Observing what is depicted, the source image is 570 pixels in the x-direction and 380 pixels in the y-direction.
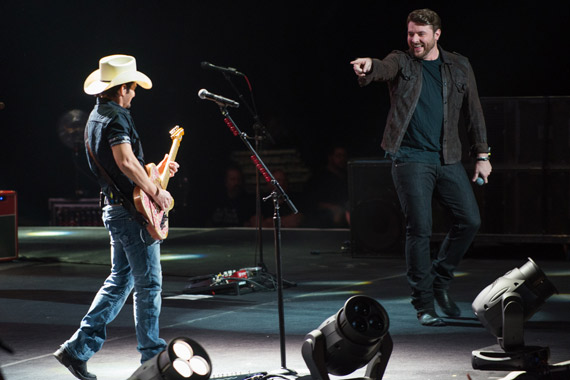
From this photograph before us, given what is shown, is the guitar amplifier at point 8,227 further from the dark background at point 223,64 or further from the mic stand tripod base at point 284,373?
the mic stand tripod base at point 284,373

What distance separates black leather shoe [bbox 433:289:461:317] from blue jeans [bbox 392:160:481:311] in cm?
17

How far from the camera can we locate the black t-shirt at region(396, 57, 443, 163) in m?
5.70

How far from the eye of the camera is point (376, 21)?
12391 mm

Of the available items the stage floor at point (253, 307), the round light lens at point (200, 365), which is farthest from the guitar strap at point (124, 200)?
the round light lens at point (200, 365)

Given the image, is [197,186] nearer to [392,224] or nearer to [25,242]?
[25,242]

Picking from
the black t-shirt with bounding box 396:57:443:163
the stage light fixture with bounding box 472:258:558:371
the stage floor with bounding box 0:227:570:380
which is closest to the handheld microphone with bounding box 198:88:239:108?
the black t-shirt with bounding box 396:57:443:163

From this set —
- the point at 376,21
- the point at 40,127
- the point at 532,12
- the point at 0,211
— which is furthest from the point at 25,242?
the point at 532,12

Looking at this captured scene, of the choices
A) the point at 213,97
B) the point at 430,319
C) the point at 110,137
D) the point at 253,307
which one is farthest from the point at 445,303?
the point at 110,137

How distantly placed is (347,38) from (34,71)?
6038mm

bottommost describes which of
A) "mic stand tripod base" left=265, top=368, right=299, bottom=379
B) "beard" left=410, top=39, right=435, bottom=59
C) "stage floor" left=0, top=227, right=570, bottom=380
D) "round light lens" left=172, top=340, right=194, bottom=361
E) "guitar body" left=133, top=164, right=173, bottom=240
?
"stage floor" left=0, top=227, right=570, bottom=380

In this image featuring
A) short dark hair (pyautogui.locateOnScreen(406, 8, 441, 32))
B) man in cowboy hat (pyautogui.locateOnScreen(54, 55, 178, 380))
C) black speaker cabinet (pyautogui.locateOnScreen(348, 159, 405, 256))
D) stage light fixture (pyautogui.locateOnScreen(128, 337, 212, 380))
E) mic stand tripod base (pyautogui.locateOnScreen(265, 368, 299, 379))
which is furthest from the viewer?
black speaker cabinet (pyautogui.locateOnScreen(348, 159, 405, 256))

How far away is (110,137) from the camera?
4.35m

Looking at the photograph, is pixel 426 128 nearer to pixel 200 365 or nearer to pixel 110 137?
pixel 110 137

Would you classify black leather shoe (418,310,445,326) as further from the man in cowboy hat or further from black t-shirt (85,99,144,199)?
black t-shirt (85,99,144,199)
